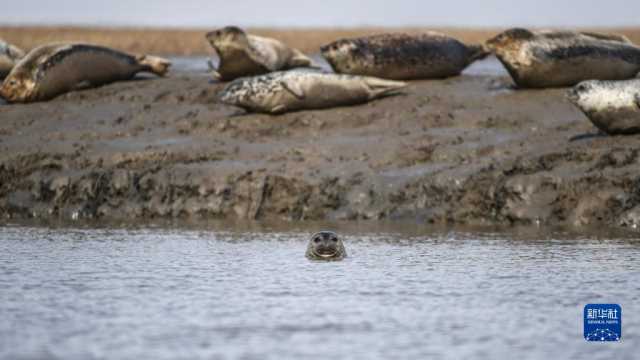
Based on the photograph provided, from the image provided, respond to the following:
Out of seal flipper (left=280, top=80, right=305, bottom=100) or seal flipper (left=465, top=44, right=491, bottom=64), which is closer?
seal flipper (left=280, top=80, right=305, bottom=100)

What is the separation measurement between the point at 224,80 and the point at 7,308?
13235mm

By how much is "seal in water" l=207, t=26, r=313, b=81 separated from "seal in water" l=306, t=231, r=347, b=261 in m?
10.3

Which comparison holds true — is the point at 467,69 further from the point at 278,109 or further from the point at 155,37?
the point at 155,37

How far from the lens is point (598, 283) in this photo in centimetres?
1334

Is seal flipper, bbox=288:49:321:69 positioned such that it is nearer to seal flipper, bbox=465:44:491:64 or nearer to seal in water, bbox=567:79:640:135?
seal flipper, bbox=465:44:491:64

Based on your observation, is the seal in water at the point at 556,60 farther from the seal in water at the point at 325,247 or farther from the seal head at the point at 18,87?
the seal in water at the point at 325,247

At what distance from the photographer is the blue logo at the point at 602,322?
425 inches

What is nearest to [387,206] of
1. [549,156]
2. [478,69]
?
[549,156]

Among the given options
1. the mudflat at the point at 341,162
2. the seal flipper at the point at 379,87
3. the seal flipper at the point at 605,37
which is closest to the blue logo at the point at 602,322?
the mudflat at the point at 341,162

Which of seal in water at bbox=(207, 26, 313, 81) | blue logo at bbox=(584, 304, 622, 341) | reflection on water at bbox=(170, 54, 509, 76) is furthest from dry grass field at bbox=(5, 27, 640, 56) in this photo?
blue logo at bbox=(584, 304, 622, 341)

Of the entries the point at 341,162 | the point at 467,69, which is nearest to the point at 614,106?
the point at 341,162

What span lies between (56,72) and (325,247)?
37.7ft

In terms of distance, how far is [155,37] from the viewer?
52.8m

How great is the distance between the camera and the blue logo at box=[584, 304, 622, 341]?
10.8 metres
